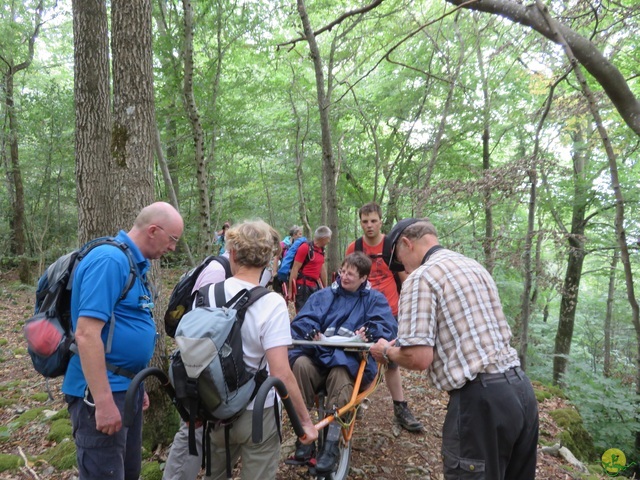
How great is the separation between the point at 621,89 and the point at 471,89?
727cm

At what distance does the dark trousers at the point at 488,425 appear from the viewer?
6.57 ft

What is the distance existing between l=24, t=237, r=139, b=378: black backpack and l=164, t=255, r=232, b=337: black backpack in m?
0.63

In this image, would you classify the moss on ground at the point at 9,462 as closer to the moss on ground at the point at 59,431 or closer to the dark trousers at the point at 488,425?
the moss on ground at the point at 59,431

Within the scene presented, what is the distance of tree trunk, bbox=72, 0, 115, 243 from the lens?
171 inches

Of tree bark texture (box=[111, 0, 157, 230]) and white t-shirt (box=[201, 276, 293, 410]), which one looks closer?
white t-shirt (box=[201, 276, 293, 410])

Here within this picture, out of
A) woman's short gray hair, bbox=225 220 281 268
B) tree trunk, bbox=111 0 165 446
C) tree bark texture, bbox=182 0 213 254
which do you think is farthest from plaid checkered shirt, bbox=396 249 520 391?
tree bark texture, bbox=182 0 213 254

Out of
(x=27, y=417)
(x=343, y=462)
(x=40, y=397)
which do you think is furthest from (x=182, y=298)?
(x=40, y=397)

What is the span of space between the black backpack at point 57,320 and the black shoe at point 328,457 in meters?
1.42

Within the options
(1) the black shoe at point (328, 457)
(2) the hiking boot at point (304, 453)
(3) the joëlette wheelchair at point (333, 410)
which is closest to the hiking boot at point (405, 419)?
(3) the joëlette wheelchair at point (333, 410)

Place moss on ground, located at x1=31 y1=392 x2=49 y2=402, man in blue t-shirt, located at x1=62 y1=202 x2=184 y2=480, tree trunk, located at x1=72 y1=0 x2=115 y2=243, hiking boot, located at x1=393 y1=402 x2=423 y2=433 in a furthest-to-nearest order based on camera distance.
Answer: moss on ground, located at x1=31 y1=392 x2=49 y2=402 → tree trunk, located at x1=72 y1=0 x2=115 y2=243 → hiking boot, located at x1=393 y1=402 x2=423 y2=433 → man in blue t-shirt, located at x1=62 y1=202 x2=184 y2=480

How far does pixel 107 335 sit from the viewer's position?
2.00 metres

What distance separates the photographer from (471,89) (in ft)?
29.3

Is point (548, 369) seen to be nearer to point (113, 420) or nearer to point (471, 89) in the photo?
point (471, 89)

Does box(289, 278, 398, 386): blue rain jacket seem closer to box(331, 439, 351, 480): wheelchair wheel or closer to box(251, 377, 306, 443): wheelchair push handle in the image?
box(331, 439, 351, 480): wheelchair wheel
